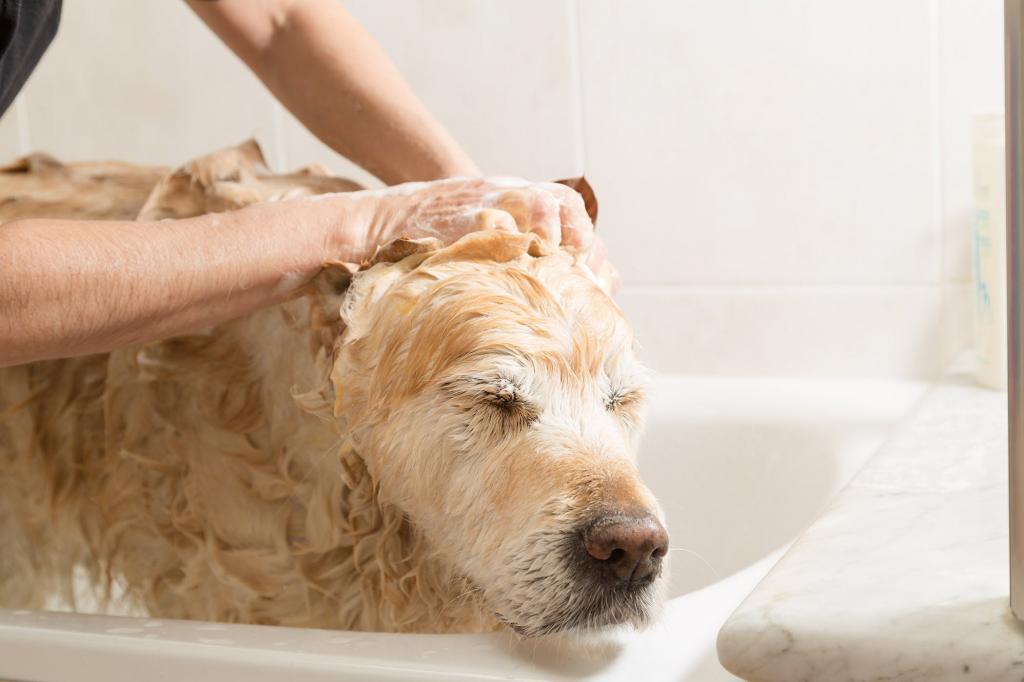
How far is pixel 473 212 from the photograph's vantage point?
1.05 meters

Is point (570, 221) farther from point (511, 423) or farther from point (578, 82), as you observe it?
point (578, 82)

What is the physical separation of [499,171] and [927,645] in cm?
125

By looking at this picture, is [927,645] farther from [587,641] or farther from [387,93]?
[387,93]

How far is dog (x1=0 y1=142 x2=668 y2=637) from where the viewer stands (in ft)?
2.93

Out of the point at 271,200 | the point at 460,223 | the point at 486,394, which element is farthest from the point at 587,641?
the point at 271,200

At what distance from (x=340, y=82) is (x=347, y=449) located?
51cm

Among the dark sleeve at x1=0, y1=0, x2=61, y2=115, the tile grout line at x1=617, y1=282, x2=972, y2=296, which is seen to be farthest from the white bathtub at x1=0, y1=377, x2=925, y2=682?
the tile grout line at x1=617, y1=282, x2=972, y2=296

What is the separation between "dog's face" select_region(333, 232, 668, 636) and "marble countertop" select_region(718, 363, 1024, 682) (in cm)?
13

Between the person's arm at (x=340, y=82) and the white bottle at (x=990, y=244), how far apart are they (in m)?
0.64

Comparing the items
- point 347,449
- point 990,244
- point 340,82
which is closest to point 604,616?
point 347,449

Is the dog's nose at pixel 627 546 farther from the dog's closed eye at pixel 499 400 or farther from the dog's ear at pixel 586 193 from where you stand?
the dog's ear at pixel 586 193

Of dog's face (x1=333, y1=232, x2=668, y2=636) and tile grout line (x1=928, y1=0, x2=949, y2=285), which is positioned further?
tile grout line (x1=928, y1=0, x2=949, y2=285)

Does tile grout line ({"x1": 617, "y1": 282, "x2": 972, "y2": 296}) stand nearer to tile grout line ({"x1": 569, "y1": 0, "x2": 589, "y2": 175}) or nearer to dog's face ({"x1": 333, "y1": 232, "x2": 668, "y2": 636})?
tile grout line ({"x1": 569, "y1": 0, "x2": 589, "y2": 175})

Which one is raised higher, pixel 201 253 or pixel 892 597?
pixel 201 253
